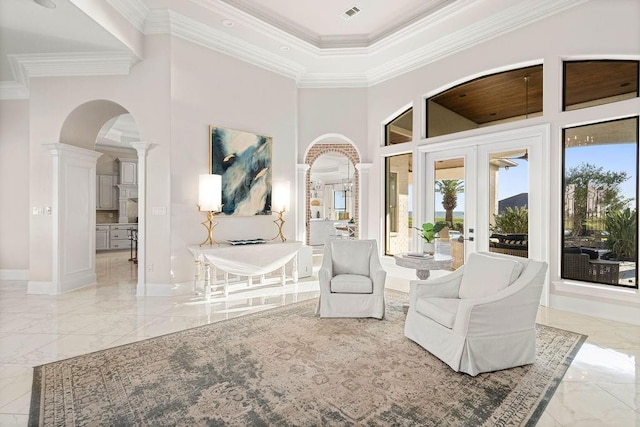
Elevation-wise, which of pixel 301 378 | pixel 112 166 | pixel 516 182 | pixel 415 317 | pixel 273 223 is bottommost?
pixel 301 378

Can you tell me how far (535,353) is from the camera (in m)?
2.72

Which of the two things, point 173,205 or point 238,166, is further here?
point 238,166

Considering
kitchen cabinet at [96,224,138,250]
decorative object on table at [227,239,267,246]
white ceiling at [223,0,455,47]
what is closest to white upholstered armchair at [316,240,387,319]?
decorative object on table at [227,239,267,246]

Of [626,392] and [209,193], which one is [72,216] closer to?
[209,193]

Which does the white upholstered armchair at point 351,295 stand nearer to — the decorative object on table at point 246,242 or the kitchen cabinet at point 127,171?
the decorative object on table at point 246,242

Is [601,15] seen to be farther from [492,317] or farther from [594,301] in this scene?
[492,317]

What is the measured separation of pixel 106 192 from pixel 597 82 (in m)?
10.8

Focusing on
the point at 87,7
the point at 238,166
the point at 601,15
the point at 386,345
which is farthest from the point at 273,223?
the point at 601,15

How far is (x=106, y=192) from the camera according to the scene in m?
9.48

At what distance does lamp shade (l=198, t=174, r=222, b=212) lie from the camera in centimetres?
468

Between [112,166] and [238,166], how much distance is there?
253 inches

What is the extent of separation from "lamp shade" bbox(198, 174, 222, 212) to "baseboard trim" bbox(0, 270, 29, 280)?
355cm

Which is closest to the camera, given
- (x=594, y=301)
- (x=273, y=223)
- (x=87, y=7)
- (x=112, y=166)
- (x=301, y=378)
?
(x=301, y=378)

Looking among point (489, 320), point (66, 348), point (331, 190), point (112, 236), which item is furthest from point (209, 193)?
point (331, 190)
